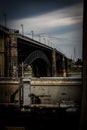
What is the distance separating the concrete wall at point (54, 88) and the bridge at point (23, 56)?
325 inches

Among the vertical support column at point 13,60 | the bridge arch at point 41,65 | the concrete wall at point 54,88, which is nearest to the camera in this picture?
the concrete wall at point 54,88

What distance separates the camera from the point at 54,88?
2138 centimetres

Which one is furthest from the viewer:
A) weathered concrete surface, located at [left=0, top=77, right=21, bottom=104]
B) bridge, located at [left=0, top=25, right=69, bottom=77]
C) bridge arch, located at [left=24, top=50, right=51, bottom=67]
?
bridge arch, located at [left=24, top=50, right=51, bottom=67]

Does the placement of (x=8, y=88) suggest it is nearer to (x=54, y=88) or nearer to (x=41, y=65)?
(x=54, y=88)

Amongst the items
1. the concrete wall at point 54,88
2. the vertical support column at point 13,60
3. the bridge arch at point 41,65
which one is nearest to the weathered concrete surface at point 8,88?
the concrete wall at point 54,88

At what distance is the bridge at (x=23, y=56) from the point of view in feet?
101

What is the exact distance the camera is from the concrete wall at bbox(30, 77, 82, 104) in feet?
68.0

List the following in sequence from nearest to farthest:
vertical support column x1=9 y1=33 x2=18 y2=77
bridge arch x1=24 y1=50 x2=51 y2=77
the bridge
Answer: the bridge, vertical support column x1=9 y1=33 x2=18 y2=77, bridge arch x1=24 y1=50 x2=51 y2=77

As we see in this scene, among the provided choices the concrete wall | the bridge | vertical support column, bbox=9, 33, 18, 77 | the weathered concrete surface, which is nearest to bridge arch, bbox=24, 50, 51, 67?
the bridge

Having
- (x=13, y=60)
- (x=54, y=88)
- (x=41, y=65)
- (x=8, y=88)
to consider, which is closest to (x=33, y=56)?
(x=41, y=65)

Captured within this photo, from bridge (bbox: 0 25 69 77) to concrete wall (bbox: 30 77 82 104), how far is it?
8.26 metres

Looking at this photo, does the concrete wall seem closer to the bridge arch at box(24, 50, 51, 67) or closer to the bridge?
the bridge

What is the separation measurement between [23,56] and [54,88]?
24.5m

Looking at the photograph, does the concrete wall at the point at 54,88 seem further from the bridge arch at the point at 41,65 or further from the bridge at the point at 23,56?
the bridge arch at the point at 41,65
